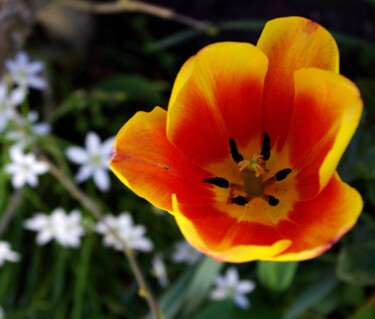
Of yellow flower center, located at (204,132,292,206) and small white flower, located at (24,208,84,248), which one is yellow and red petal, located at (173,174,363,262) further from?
small white flower, located at (24,208,84,248)

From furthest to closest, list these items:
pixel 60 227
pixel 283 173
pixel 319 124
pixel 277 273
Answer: pixel 60 227
pixel 277 273
pixel 283 173
pixel 319 124

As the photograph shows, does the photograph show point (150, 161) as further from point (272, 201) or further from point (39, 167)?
point (39, 167)

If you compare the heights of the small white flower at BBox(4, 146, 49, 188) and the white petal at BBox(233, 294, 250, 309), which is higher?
the small white flower at BBox(4, 146, 49, 188)

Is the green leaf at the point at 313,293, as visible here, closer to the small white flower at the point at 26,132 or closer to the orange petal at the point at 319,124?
the orange petal at the point at 319,124

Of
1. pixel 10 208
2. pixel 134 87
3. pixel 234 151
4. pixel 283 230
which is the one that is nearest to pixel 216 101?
pixel 234 151

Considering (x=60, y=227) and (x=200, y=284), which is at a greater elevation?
(x=60, y=227)

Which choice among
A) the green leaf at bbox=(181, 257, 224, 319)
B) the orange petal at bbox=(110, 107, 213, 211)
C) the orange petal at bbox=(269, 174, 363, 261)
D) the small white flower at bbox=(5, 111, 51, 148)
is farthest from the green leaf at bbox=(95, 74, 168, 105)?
the orange petal at bbox=(269, 174, 363, 261)

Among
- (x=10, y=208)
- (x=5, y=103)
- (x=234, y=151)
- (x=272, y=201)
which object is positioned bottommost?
(x=272, y=201)

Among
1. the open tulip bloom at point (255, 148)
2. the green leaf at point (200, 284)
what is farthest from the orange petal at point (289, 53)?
the green leaf at point (200, 284)
